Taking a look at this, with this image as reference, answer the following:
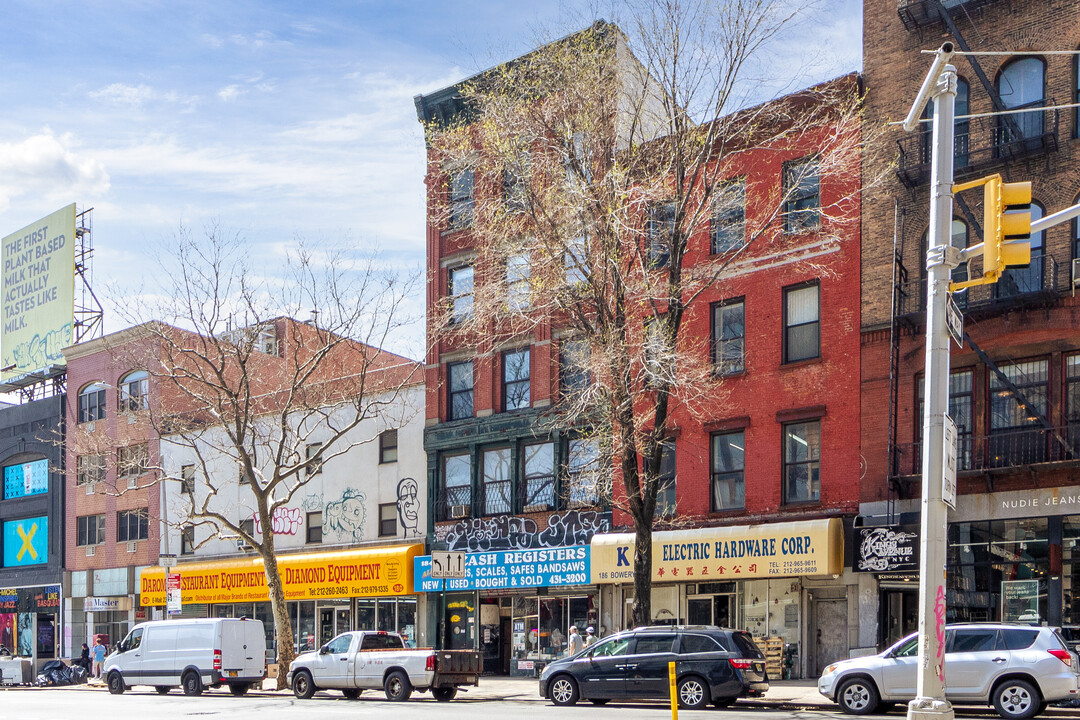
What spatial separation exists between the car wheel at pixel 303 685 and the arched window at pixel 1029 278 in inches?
742

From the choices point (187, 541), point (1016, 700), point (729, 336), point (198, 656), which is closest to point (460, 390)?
point (729, 336)

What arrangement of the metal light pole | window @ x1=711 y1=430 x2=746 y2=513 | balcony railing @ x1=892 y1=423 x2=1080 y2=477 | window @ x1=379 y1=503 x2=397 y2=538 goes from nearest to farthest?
the metal light pole → balcony railing @ x1=892 y1=423 x2=1080 y2=477 → window @ x1=711 y1=430 x2=746 y2=513 → window @ x1=379 y1=503 x2=397 y2=538

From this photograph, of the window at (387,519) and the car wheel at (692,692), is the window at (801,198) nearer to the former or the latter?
the car wheel at (692,692)

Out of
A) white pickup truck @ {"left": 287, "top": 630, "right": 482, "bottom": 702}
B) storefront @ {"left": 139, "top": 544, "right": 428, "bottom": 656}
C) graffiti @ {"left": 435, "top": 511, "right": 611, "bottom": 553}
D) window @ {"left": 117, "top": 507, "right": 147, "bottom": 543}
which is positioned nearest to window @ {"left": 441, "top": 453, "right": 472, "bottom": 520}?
graffiti @ {"left": 435, "top": 511, "right": 611, "bottom": 553}

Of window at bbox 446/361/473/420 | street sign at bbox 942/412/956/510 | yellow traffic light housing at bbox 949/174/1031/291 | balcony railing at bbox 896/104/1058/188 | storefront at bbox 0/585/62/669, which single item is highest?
balcony railing at bbox 896/104/1058/188

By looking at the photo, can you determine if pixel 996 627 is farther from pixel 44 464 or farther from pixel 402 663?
pixel 44 464

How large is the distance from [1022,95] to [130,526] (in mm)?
37803

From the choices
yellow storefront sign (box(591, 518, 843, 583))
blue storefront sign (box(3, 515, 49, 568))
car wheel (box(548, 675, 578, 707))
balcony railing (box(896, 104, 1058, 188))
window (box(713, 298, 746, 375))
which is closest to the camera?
car wheel (box(548, 675, 578, 707))

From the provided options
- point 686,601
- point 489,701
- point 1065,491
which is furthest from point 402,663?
point 1065,491

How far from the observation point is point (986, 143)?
2788cm

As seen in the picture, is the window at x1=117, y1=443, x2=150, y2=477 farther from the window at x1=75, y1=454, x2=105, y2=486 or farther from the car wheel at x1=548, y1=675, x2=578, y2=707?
the car wheel at x1=548, y1=675, x2=578, y2=707

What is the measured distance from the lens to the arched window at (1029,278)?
26797mm

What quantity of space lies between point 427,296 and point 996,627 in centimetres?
2357

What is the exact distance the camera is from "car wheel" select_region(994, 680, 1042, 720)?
1980 centimetres
